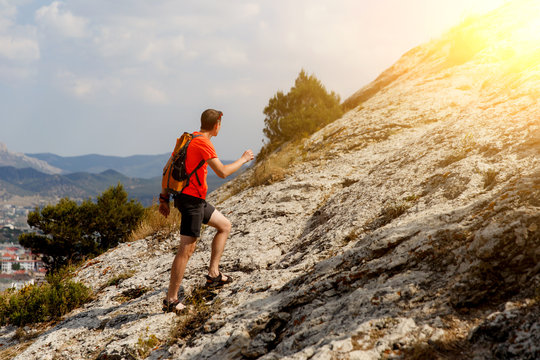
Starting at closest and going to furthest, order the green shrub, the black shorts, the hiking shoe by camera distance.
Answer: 1. the black shorts
2. the hiking shoe
3. the green shrub

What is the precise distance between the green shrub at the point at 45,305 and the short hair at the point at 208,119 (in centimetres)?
420

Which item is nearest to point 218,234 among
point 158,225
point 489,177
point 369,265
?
point 369,265

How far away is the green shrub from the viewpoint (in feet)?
20.9

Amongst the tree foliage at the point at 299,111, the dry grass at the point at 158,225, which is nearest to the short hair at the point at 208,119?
the dry grass at the point at 158,225

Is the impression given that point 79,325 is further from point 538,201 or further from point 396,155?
point 396,155

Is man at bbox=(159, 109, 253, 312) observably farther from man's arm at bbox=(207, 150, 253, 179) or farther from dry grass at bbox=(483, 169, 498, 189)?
dry grass at bbox=(483, 169, 498, 189)

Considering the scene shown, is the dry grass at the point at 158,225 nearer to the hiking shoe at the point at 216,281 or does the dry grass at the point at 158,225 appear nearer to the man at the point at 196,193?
the hiking shoe at the point at 216,281

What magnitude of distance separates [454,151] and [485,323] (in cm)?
434

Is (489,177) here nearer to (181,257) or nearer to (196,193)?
(196,193)

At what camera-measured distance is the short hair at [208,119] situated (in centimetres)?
471

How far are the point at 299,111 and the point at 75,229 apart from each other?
36.0 feet

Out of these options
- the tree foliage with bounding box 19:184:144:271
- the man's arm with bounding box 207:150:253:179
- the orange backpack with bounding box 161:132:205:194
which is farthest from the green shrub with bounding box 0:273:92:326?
the tree foliage with bounding box 19:184:144:271

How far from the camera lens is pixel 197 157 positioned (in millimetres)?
4547

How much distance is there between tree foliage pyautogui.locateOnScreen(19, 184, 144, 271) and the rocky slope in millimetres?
7178
